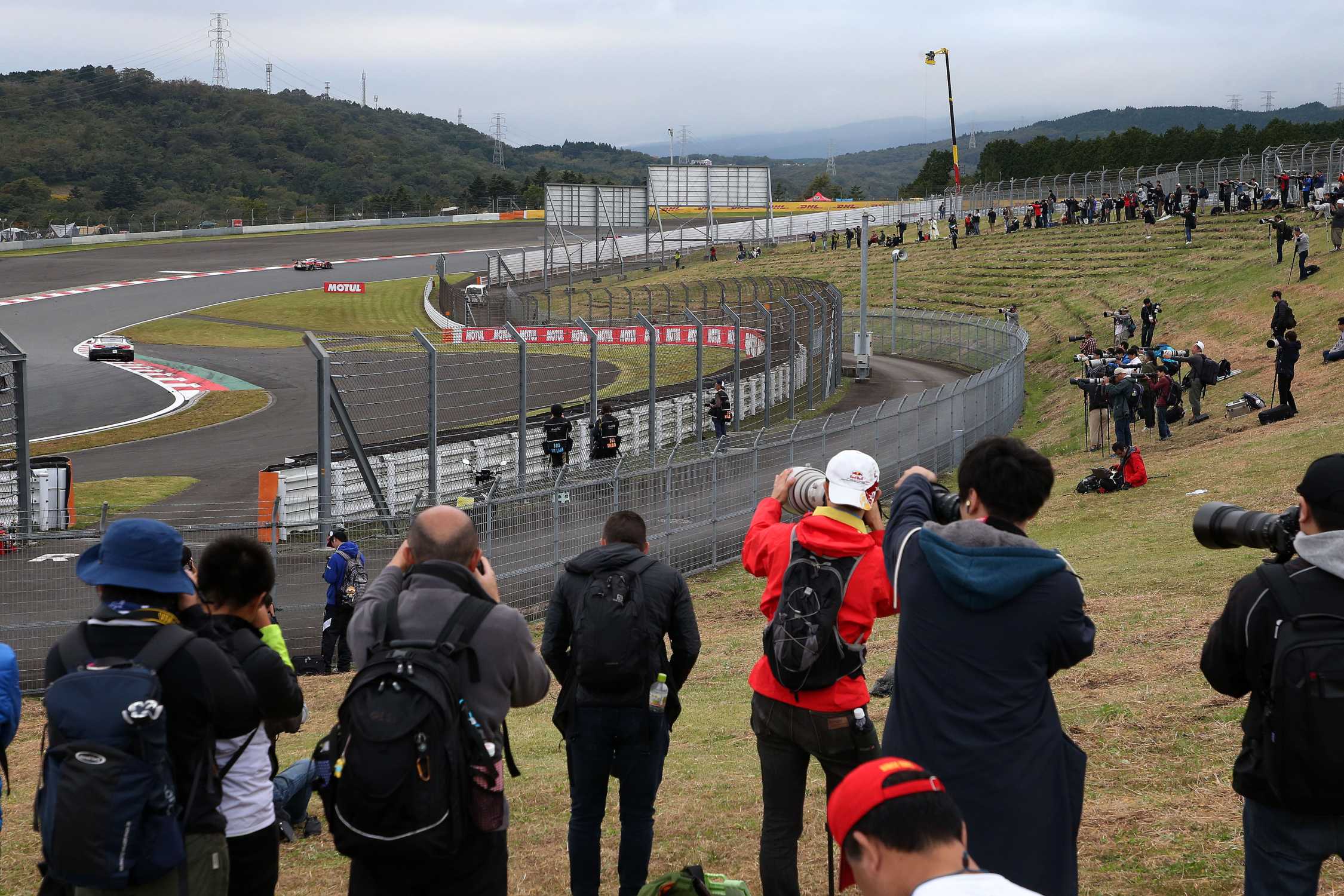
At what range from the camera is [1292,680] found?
3.37 m

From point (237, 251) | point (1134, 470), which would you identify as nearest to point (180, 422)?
point (1134, 470)

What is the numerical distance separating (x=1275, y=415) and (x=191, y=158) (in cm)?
12541

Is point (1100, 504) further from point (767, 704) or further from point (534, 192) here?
point (534, 192)

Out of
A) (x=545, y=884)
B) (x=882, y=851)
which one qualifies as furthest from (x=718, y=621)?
(x=882, y=851)

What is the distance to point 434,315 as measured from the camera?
53.7 m

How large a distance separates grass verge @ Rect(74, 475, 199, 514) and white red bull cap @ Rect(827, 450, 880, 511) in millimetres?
16181

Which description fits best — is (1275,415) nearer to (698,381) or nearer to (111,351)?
(698,381)

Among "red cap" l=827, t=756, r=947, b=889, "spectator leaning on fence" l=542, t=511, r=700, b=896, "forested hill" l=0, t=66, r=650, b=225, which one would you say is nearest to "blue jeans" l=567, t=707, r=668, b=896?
"spectator leaning on fence" l=542, t=511, r=700, b=896

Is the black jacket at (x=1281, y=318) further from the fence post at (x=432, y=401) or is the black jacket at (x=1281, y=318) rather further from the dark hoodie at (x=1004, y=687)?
the dark hoodie at (x=1004, y=687)

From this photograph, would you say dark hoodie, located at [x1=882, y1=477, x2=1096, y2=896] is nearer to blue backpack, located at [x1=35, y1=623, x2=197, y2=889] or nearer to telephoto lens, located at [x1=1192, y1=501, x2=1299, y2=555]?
telephoto lens, located at [x1=1192, y1=501, x2=1299, y2=555]

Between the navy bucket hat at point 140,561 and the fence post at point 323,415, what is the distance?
12259 millimetres

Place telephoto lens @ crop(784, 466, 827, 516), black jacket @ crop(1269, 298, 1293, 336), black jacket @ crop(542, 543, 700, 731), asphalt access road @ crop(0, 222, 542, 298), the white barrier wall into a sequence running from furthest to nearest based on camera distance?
1. asphalt access road @ crop(0, 222, 542, 298)
2. black jacket @ crop(1269, 298, 1293, 336)
3. the white barrier wall
4. black jacket @ crop(542, 543, 700, 731)
5. telephoto lens @ crop(784, 466, 827, 516)

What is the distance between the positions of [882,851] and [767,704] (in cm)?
223

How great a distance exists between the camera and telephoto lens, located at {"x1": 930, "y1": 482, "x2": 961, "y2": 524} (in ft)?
12.8
